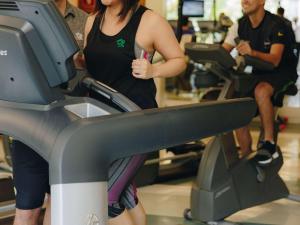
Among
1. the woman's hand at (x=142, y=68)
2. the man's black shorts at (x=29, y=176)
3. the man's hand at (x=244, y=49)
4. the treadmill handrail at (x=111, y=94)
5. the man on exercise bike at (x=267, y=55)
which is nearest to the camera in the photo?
the treadmill handrail at (x=111, y=94)

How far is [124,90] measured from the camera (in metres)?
2.27

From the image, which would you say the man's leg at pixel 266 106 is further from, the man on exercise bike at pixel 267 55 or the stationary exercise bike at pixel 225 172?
the stationary exercise bike at pixel 225 172

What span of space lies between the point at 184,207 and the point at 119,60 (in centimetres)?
227

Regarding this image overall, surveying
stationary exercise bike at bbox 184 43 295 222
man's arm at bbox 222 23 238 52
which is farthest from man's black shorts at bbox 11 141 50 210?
man's arm at bbox 222 23 238 52

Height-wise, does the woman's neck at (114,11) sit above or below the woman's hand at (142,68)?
above

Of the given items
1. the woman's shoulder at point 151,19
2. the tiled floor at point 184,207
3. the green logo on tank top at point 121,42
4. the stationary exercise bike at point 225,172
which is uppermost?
the woman's shoulder at point 151,19

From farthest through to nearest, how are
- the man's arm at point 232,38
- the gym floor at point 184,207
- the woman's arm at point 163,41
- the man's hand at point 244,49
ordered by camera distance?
the man's arm at point 232,38 → the gym floor at point 184,207 → the man's hand at point 244,49 → the woman's arm at point 163,41

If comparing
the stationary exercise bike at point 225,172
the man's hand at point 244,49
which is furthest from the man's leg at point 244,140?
the man's hand at point 244,49

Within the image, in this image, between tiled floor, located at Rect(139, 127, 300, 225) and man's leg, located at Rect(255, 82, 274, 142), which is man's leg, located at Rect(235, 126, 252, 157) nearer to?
man's leg, located at Rect(255, 82, 274, 142)

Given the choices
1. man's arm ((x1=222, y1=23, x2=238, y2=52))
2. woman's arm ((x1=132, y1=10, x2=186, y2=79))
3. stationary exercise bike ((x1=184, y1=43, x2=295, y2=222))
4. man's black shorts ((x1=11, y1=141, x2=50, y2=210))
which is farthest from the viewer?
man's arm ((x1=222, y1=23, x2=238, y2=52))

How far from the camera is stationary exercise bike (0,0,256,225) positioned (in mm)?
1486

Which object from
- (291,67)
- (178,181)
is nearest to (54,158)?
(291,67)

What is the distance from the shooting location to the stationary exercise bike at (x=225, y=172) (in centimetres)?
357

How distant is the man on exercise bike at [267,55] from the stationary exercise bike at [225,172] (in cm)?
11
